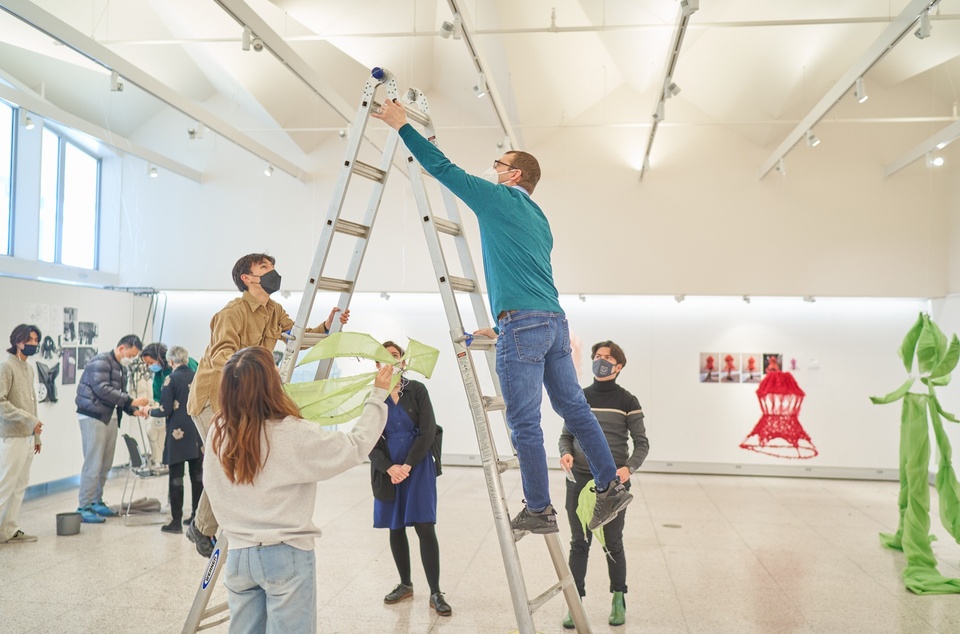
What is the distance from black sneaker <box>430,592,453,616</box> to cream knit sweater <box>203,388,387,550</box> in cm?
243

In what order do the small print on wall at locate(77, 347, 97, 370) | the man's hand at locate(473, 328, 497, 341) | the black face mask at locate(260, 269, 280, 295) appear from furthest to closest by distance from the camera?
the small print on wall at locate(77, 347, 97, 370) < the black face mask at locate(260, 269, 280, 295) < the man's hand at locate(473, 328, 497, 341)

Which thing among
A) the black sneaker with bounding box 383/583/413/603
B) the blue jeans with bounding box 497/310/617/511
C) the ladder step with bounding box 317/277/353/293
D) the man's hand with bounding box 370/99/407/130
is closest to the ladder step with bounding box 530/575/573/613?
the blue jeans with bounding box 497/310/617/511

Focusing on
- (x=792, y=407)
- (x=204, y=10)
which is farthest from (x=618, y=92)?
(x=204, y=10)

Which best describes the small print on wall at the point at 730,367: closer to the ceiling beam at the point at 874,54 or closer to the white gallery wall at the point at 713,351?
the white gallery wall at the point at 713,351

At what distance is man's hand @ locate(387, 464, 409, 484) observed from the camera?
15.6 feet

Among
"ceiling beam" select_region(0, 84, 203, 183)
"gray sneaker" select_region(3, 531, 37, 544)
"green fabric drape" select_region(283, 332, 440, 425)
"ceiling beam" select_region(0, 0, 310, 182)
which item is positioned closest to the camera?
"green fabric drape" select_region(283, 332, 440, 425)

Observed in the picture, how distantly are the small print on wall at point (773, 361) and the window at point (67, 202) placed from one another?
827 centimetres

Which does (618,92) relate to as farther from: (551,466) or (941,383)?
(941,383)

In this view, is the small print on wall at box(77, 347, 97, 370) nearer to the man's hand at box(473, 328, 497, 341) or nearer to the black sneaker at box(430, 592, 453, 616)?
the black sneaker at box(430, 592, 453, 616)

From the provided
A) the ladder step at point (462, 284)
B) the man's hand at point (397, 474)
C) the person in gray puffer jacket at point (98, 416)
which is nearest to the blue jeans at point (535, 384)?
the ladder step at point (462, 284)

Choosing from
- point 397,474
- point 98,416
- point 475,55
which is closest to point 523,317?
point 397,474

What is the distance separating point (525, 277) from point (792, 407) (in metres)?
8.15

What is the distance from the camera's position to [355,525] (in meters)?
7.27

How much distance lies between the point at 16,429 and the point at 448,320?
493 centimetres
